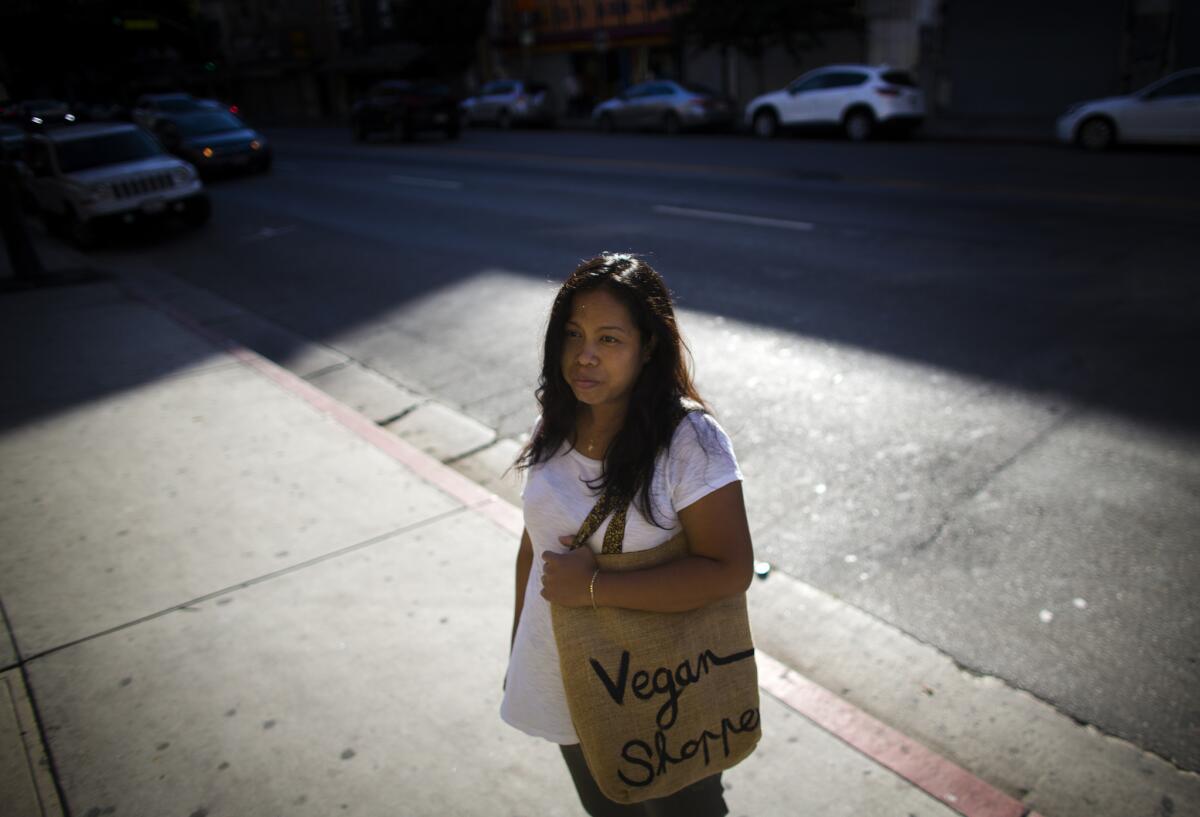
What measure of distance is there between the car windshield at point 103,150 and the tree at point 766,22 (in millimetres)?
18110

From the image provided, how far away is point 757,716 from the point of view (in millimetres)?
1812

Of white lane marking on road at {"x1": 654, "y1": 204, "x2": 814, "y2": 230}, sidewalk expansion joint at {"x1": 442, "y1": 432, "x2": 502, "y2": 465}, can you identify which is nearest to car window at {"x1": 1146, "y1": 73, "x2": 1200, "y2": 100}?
white lane marking on road at {"x1": 654, "y1": 204, "x2": 814, "y2": 230}

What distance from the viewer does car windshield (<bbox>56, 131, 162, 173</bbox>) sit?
41.4 ft

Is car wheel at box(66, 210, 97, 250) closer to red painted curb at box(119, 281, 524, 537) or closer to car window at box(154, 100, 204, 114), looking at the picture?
red painted curb at box(119, 281, 524, 537)

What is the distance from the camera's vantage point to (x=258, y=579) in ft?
12.6

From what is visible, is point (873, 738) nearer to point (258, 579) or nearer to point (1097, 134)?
point (258, 579)

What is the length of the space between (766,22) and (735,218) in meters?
16.6

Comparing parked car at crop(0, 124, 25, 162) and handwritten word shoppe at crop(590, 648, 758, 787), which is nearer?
handwritten word shoppe at crop(590, 648, 758, 787)

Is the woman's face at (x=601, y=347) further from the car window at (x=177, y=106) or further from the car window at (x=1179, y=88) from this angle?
the car window at (x=177, y=106)

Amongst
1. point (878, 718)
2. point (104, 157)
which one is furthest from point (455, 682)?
point (104, 157)

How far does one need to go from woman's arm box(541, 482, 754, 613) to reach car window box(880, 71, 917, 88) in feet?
68.7

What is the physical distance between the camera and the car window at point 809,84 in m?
21.3

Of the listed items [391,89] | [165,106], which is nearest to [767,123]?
[391,89]

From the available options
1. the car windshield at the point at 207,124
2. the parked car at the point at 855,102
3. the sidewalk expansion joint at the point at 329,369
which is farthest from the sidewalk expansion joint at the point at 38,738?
the parked car at the point at 855,102
